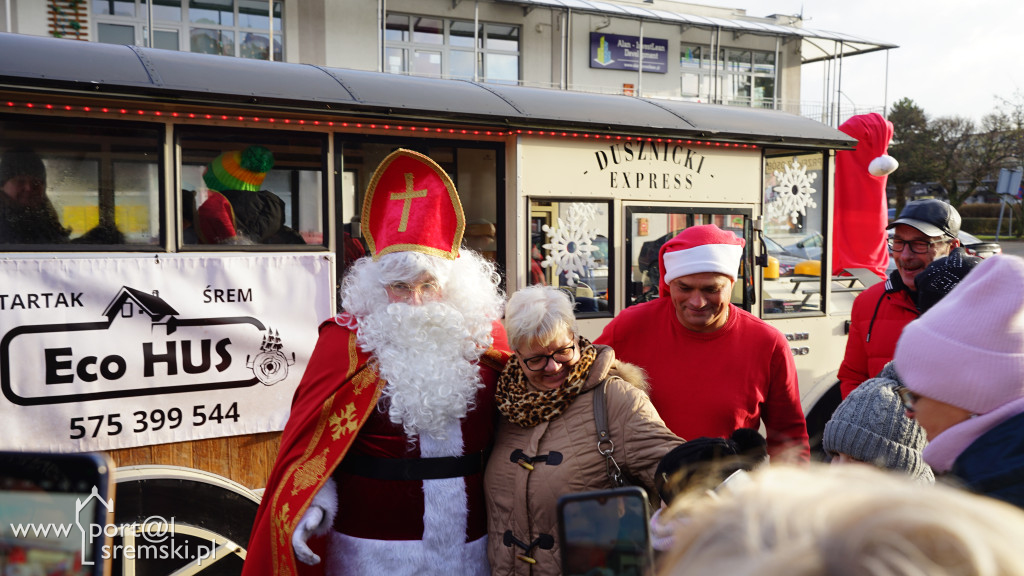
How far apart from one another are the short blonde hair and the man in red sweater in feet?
1.70

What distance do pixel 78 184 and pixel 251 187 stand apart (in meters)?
0.71

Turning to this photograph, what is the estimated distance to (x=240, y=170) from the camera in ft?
11.7

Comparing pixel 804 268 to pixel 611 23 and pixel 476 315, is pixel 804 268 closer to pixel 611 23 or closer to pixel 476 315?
pixel 476 315

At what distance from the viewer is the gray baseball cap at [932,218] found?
328cm

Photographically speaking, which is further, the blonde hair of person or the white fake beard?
the white fake beard

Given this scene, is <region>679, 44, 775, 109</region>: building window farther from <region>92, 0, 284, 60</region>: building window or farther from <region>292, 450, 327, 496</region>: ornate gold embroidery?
<region>292, 450, 327, 496</region>: ornate gold embroidery

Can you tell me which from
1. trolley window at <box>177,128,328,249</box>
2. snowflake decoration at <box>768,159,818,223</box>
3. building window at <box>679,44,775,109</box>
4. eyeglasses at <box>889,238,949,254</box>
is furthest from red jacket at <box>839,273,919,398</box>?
building window at <box>679,44,775,109</box>

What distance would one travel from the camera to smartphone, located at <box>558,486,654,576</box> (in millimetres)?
1014

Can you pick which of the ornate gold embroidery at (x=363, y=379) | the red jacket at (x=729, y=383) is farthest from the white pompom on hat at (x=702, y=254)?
the ornate gold embroidery at (x=363, y=379)

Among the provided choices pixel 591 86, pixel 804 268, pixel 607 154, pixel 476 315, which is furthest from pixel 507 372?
pixel 591 86

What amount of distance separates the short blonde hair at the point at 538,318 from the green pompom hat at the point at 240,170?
178 cm

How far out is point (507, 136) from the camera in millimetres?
4109

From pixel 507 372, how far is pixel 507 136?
197 centimetres

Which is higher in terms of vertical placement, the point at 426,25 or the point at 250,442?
the point at 426,25
